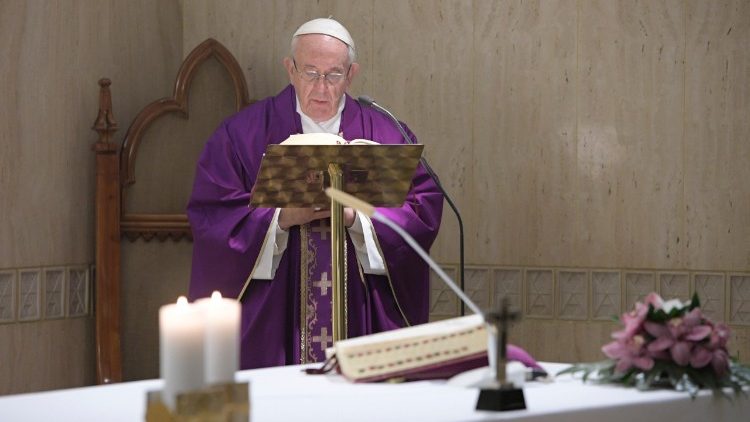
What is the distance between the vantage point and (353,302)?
562 centimetres

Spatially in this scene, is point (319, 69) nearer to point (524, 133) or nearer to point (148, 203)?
point (148, 203)

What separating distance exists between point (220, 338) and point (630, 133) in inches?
191

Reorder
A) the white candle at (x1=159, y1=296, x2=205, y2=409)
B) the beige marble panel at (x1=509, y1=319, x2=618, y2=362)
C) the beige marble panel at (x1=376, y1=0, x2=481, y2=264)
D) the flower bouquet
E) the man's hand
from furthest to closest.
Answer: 1. the beige marble panel at (x1=376, y1=0, x2=481, y2=264)
2. the beige marble panel at (x1=509, y1=319, x2=618, y2=362)
3. the man's hand
4. the flower bouquet
5. the white candle at (x1=159, y1=296, x2=205, y2=409)

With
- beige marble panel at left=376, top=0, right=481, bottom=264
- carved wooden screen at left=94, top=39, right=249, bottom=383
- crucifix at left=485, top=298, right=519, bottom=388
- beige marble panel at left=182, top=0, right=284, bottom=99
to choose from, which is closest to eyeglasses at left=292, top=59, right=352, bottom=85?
carved wooden screen at left=94, top=39, right=249, bottom=383

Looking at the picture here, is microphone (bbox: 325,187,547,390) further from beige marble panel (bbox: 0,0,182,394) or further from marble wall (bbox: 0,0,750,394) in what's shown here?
marble wall (bbox: 0,0,750,394)

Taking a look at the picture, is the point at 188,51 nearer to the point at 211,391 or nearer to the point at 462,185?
the point at 462,185

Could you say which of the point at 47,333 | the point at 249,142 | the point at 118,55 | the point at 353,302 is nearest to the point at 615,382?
the point at 353,302

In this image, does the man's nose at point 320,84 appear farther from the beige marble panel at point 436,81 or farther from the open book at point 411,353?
the open book at point 411,353

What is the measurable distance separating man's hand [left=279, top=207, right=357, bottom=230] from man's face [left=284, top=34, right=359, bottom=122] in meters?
0.67

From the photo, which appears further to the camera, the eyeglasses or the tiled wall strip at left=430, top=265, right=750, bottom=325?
the tiled wall strip at left=430, top=265, right=750, bottom=325

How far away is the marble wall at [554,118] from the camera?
6.69 meters

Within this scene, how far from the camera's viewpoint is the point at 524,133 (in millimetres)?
6949

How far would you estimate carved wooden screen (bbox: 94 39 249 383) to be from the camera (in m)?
6.18

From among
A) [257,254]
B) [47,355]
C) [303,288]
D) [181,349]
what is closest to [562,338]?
[303,288]
